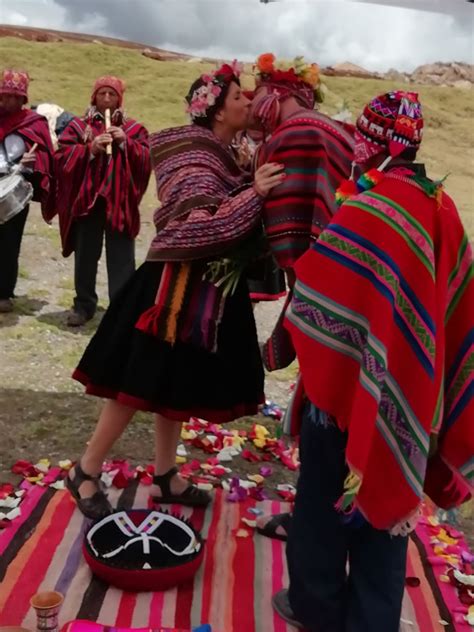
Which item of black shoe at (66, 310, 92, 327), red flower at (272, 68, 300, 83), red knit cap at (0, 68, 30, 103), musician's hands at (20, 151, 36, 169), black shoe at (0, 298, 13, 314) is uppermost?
red flower at (272, 68, 300, 83)

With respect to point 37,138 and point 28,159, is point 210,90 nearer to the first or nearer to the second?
point 28,159

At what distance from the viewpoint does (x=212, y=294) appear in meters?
2.87

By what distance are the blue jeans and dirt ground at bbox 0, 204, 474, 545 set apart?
55.9 inches

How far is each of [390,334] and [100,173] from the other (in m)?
4.34

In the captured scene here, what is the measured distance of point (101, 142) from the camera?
5.70 m

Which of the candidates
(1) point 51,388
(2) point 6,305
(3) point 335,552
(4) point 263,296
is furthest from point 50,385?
(3) point 335,552

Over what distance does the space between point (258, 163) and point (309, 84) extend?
14.3 inches

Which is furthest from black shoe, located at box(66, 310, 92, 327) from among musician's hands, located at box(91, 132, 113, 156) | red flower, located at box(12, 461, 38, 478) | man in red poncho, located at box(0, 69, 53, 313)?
red flower, located at box(12, 461, 38, 478)

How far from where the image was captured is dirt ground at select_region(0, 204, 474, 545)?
3973 mm

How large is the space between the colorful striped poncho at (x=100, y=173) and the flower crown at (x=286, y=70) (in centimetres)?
321

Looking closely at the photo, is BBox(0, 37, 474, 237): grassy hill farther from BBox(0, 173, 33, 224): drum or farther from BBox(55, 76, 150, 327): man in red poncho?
BBox(0, 173, 33, 224): drum

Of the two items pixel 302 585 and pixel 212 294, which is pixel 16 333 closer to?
pixel 212 294

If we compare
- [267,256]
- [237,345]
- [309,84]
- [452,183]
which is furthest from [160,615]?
[452,183]

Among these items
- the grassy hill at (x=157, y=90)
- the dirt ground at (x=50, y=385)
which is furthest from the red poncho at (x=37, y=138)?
the grassy hill at (x=157, y=90)
